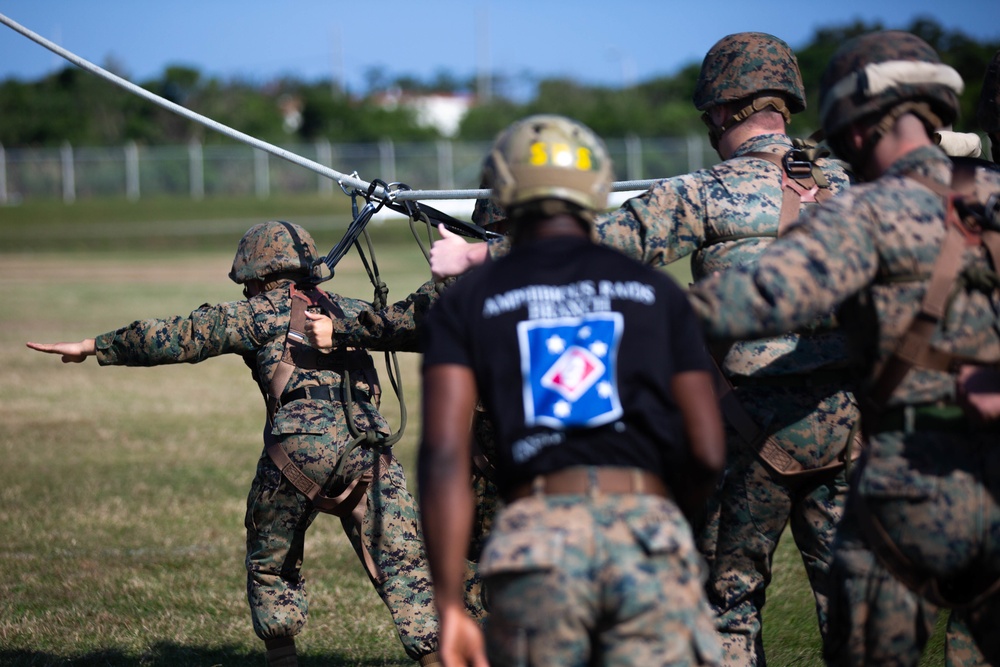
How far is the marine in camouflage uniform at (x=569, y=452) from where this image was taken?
3.23 meters

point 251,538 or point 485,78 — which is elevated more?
point 485,78

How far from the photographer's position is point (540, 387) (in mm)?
3340

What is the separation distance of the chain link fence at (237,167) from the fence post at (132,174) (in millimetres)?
46

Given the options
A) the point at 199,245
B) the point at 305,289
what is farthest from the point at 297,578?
the point at 199,245

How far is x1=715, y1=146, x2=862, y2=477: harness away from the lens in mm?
4945

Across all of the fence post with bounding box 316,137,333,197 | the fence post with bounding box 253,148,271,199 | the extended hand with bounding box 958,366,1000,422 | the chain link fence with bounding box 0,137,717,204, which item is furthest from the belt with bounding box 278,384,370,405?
the fence post with bounding box 253,148,271,199

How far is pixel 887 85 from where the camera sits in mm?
3797

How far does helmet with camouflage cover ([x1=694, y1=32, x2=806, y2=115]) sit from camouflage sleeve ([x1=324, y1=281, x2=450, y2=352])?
4.99 feet

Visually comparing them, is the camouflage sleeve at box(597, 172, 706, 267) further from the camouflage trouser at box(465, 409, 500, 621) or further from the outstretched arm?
the outstretched arm

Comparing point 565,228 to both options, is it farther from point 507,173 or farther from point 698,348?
point 698,348

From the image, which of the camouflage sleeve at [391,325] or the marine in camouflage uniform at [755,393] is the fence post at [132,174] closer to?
the camouflage sleeve at [391,325]

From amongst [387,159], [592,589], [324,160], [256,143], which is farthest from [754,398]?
[324,160]

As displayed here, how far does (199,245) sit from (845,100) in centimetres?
4350

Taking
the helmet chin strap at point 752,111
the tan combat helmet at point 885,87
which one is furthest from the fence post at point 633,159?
the tan combat helmet at point 885,87
